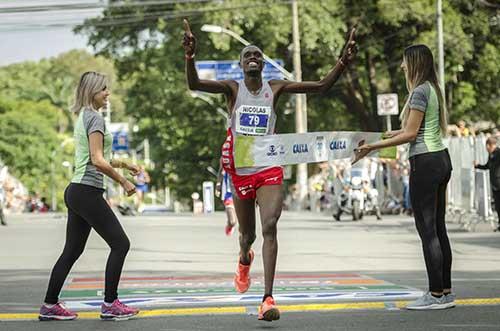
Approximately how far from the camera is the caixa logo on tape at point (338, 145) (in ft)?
33.0

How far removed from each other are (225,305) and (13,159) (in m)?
104

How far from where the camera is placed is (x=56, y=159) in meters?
119

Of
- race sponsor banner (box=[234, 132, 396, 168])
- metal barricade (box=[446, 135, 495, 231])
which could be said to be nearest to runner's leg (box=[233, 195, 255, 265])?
race sponsor banner (box=[234, 132, 396, 168])

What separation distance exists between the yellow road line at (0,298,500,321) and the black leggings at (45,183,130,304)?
0.36m

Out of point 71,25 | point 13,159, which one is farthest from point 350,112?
point 13,159

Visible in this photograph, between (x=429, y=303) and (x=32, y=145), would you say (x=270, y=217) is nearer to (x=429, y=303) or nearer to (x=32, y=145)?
(x=429, y=303)

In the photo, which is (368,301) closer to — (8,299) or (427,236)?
(427,236)

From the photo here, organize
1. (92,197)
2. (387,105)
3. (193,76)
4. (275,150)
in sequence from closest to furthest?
(193,76) → (275,150) → (92,197) → (387,105)

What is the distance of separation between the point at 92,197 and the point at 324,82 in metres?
1.88

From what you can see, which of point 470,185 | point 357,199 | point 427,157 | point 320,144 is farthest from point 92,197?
point 357,199

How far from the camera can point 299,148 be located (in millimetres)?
9836

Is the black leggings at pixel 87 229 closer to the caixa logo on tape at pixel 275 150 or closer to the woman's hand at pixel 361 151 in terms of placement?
the caixa logo on tape at pixel 275 150

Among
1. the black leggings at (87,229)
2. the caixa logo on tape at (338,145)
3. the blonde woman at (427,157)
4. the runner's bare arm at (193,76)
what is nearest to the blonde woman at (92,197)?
the black leggings at (87,229)

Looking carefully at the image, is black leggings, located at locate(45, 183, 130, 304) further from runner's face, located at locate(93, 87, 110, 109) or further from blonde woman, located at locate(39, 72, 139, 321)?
runner's face, located at locate(93, 87, 110, 109)
